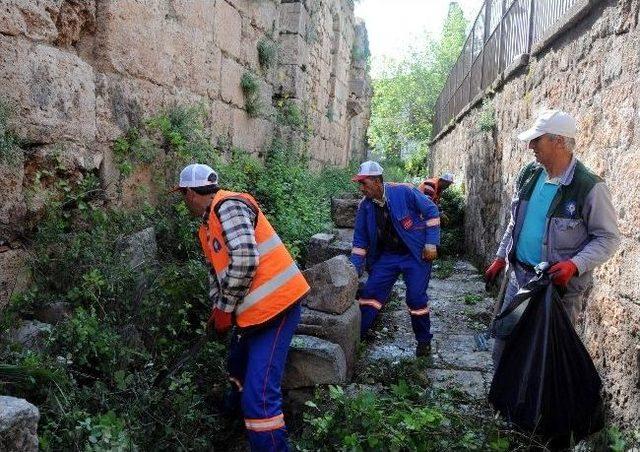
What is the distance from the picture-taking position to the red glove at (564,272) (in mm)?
2600

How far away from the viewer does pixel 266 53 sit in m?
6.60

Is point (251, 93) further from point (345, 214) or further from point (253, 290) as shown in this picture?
point (253, 290)

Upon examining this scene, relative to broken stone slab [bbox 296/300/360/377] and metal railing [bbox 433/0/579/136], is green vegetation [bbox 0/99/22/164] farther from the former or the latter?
metal railing [bbox 433/0/579/136]

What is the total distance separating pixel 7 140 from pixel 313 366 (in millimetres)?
2236

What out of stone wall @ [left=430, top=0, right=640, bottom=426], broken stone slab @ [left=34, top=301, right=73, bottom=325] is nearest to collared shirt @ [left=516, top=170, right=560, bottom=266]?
stone wall @ [left=430, top=0, right=640, bottom=426]

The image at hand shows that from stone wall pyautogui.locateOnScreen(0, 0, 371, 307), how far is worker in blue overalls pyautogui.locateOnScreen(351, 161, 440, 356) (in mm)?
1889

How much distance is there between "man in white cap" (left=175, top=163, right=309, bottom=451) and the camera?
286 cm

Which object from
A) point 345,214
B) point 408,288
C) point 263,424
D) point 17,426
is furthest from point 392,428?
point 345,214

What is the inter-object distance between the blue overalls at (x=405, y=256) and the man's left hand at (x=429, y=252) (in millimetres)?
34

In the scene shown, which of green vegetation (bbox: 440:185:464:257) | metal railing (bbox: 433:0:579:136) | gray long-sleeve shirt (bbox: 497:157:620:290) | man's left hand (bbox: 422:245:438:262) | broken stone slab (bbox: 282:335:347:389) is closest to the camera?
gray long-sleeve shirt (bbox: 497:157:620:290)

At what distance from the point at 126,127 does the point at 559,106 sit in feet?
10.9

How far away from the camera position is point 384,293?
4504 mm

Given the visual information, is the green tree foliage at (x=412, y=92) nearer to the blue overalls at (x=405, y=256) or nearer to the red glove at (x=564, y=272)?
the blue overalls at (x=405, y=256)

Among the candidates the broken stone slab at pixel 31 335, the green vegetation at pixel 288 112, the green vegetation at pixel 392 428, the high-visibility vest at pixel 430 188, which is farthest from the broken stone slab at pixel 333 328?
the green vegetation at pixel 288 112
